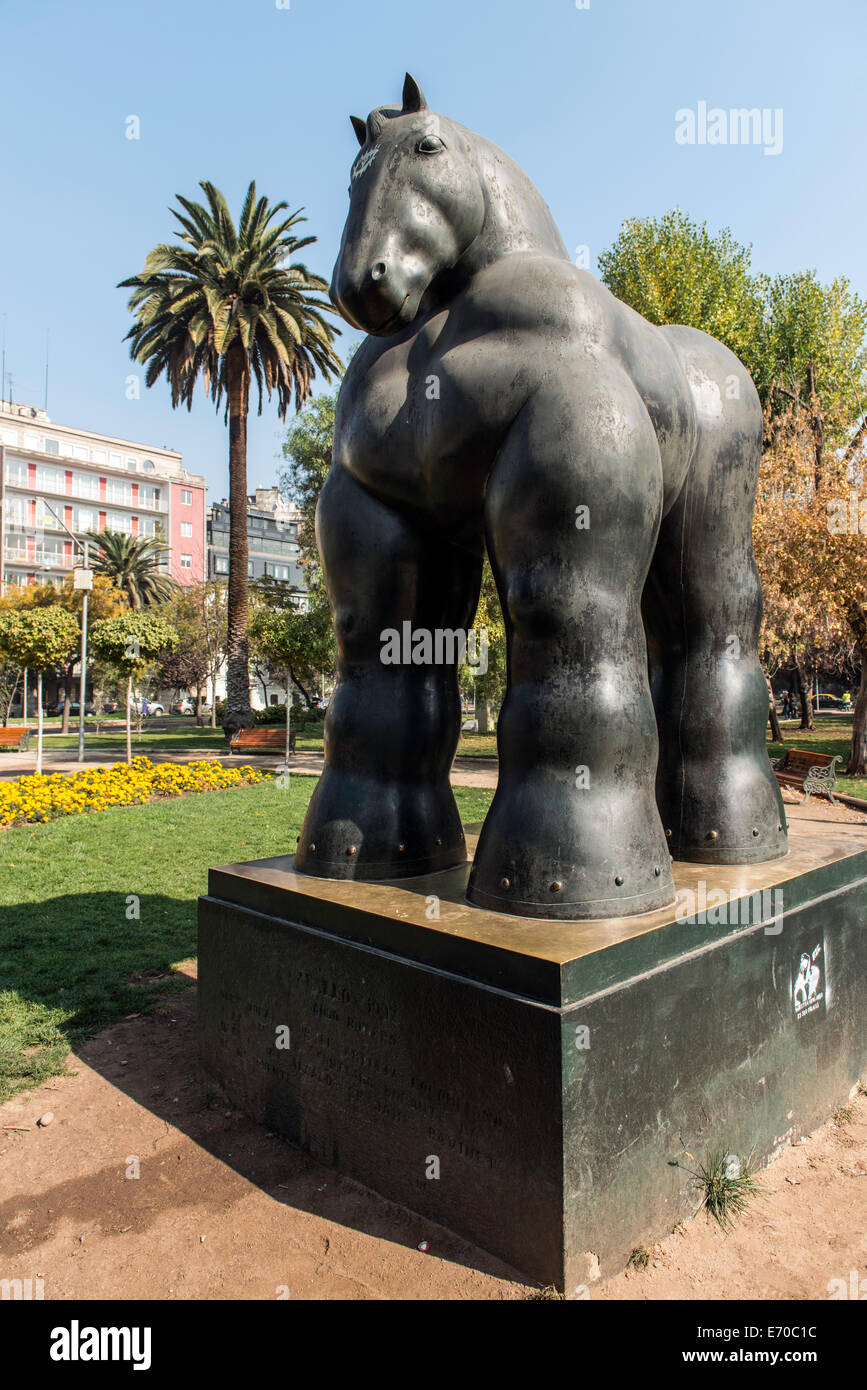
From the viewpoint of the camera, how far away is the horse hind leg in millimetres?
3490

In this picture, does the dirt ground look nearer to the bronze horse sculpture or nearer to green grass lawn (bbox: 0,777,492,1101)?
green grass lawn (bbox: 0,777,492,1101)

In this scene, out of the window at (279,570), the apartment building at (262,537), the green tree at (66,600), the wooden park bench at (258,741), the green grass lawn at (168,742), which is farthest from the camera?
the window at (279,570)

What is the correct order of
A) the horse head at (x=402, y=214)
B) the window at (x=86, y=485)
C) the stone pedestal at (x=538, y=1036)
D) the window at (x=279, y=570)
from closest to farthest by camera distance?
the stone pedestal at (x=538, y=1036) < the horse head at (x=402, y=214) < the window at (x=86, y=485) < the window at (x=279, y=570)

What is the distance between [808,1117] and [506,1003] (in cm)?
164

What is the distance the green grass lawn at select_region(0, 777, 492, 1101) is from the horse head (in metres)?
3.43

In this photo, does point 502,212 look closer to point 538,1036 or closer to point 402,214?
point 402,214

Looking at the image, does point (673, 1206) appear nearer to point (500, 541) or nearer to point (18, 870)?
point (500, 541)

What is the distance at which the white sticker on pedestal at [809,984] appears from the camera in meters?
3.20

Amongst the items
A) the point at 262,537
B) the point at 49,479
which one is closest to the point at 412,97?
the point at 49,479

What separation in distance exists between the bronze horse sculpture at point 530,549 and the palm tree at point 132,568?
44.6 metres

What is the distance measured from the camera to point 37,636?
20.8 metres

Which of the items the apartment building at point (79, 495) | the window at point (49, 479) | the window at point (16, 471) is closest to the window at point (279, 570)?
the apartment building at point (79, 495)

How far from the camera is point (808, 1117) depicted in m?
3.29

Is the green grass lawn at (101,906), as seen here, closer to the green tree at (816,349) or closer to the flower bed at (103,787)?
the flower bed at (103,787)
